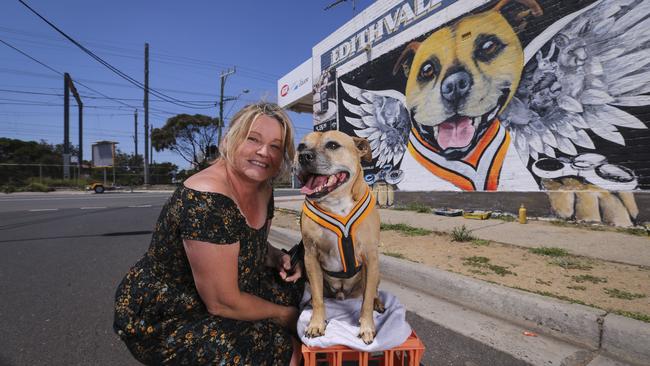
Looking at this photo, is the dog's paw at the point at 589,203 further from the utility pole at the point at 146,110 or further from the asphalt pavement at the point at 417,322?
the utility pole at the point at 146,110

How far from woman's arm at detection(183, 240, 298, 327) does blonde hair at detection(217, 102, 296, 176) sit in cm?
50

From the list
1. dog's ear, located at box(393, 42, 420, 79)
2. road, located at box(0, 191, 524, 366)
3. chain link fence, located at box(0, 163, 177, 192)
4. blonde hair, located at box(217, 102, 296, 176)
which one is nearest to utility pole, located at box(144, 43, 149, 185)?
chain link fence, located at box(0, 163, 177, 192)

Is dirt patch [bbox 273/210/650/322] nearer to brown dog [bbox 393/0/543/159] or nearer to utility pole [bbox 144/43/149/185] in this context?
brown dog [bbox 393/0/543/159]

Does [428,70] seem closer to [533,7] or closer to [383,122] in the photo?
[383,122]

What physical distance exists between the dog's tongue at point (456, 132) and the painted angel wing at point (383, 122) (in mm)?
1218

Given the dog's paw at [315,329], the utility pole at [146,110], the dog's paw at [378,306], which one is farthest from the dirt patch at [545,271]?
the utility pole at [146,110]

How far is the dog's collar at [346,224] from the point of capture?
1.82 m

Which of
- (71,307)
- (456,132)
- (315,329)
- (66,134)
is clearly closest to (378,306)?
(315,329)

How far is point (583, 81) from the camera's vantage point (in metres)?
5.44

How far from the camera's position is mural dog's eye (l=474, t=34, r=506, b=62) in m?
6.68

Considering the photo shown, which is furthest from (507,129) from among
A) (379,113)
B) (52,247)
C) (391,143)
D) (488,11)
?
(52,247)

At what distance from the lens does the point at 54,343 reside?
2232 millimetres

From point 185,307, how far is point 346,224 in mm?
943

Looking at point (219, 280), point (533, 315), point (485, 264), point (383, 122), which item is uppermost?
point (383, 122)
